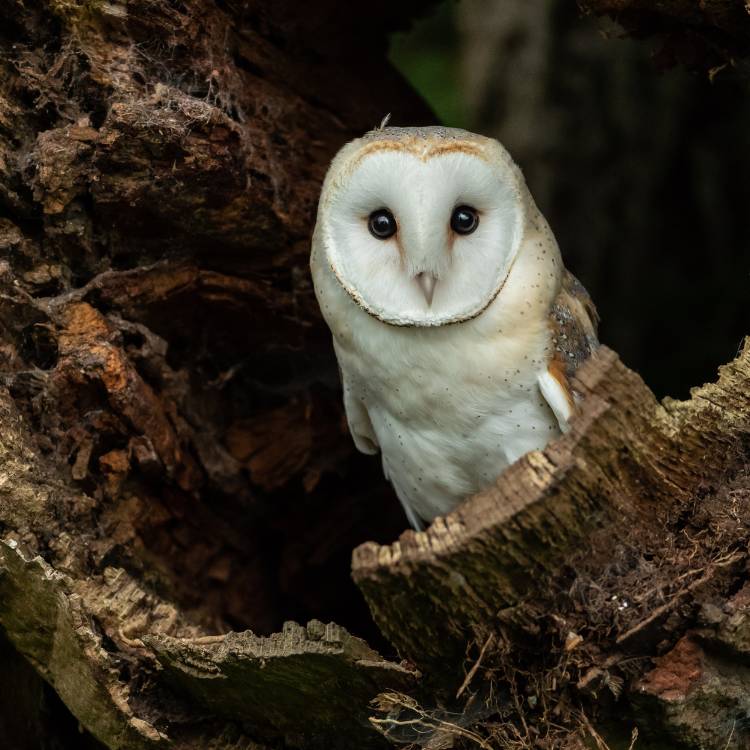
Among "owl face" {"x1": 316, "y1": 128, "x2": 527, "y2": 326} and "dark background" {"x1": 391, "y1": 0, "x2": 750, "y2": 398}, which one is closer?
"owl face" {"x1": 316, "y1": 128, "x2": 527, "y2": 326}

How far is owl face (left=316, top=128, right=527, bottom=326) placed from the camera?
1.76 meters

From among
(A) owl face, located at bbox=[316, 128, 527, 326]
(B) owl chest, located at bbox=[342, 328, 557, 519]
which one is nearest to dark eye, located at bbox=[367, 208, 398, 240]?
(A) owl face, located at bbox=[316, 128, 527, 326]

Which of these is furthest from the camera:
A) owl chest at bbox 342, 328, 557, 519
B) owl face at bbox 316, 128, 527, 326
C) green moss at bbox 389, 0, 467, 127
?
green moss at bbox 389, 0, 467, 127

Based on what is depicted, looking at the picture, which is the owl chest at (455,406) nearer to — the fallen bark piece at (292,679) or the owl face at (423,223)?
the owl face at (423,223)

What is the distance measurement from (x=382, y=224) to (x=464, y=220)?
0.54ft

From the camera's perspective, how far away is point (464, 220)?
1.83 meters

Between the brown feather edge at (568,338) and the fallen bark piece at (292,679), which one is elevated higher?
the brown feather edge at (568,338)

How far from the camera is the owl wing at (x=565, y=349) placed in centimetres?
184

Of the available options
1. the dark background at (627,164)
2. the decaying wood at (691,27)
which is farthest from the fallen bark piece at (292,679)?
the dark background at (627,164)

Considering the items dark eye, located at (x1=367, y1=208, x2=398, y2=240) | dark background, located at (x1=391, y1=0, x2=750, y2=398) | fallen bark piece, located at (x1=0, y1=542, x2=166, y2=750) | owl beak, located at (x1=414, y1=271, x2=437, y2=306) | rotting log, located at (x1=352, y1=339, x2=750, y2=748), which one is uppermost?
dark background, located at (x1=391, y1=0, x2=750, y2=398)

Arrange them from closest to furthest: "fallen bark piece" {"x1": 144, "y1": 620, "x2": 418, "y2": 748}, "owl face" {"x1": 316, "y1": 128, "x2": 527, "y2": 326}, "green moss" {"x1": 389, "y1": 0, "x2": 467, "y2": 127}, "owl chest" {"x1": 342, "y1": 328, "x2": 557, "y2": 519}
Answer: "fallen bark piece" {"x1": 144, "y1": 620, "x2": 418, "y2": 748}, "owl face" {"x1": 316, "y1": 128, "x2": 527, "y2": 326}, "owl chest" {"x1": 342, "y1": 328, "x2": 557, "y2": 519}, "green moss" {"x1": 389, "y1": 0, "x2": 467, "y2": 127}

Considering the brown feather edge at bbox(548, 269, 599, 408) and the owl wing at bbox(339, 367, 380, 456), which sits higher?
the owl wing at bbox(339, 367, 380, 456)

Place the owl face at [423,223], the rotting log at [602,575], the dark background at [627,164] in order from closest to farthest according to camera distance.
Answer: the rotting log at [602,575] → the owl face at [423,223] → the dark background at [627,164]

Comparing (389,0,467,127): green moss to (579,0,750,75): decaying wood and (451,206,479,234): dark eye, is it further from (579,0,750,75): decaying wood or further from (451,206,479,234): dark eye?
(451,206,479,234): dark eye
